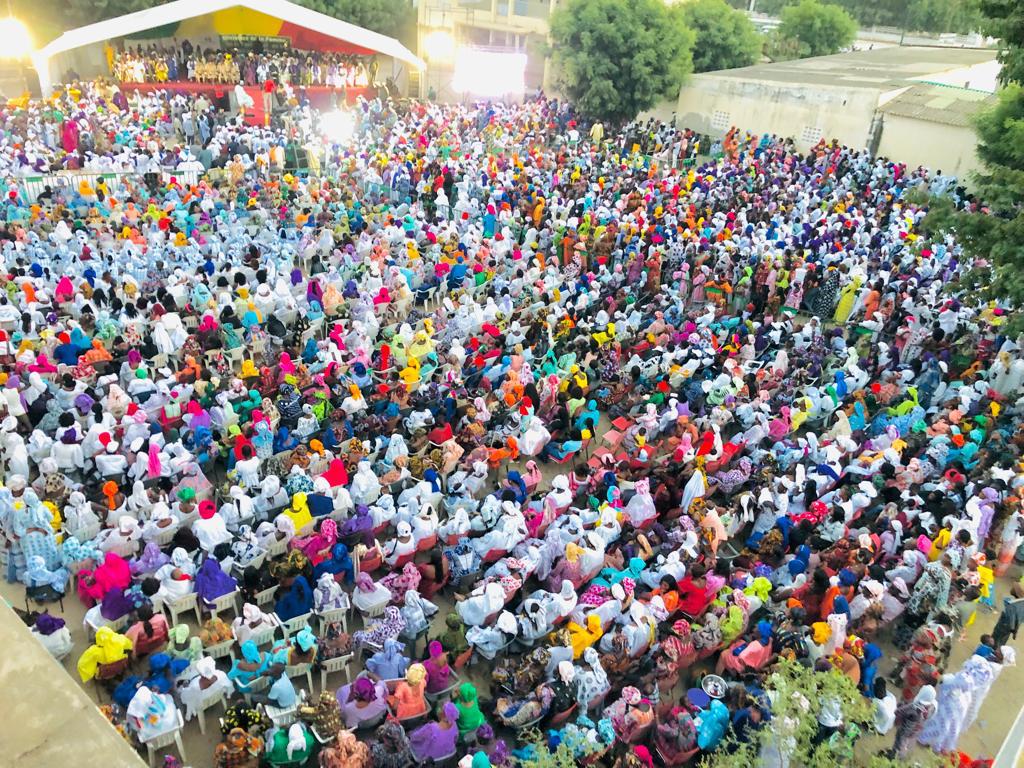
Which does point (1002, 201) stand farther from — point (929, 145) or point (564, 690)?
point (929, 145)

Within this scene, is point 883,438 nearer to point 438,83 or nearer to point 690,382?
point 690,382

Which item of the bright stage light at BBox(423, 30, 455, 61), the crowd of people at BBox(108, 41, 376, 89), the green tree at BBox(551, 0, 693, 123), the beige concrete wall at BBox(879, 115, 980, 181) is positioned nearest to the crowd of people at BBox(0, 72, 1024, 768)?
the beige concrete wall at BBox(879, 115, 980, 181)

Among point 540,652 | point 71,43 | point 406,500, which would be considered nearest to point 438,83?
point 71,43

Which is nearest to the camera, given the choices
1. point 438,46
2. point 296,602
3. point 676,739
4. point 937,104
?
point 676,739

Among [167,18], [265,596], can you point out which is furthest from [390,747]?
[167,18]

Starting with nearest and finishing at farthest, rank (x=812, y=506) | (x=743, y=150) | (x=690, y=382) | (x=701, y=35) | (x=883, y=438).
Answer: (x=812, y=506) → (x=883, y=438) → (x=690, y=382) → (x=743, y=150) → (x=701, y=35)

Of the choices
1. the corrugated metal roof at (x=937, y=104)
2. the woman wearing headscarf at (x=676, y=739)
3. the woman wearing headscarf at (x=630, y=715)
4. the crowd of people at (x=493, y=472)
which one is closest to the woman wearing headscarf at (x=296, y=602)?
the crowd of people at (x=493, y=472)

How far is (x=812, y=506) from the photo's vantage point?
800 cm

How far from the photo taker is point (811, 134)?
2311cm

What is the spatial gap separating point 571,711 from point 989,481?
5.43m

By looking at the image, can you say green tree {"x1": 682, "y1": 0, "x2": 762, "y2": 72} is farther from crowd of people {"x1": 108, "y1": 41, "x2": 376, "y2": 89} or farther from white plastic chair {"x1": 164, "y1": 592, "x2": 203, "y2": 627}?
white plastic chair {"x1": 164, "y1": 592, "x2": 203, "y2": 627}

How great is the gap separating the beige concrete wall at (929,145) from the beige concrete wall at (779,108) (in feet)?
2.67

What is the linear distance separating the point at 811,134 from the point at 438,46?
1844 cm

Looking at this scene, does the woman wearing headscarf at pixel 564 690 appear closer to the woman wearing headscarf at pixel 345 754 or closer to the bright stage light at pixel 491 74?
the woman wearing headscarf at pixel 345 754
